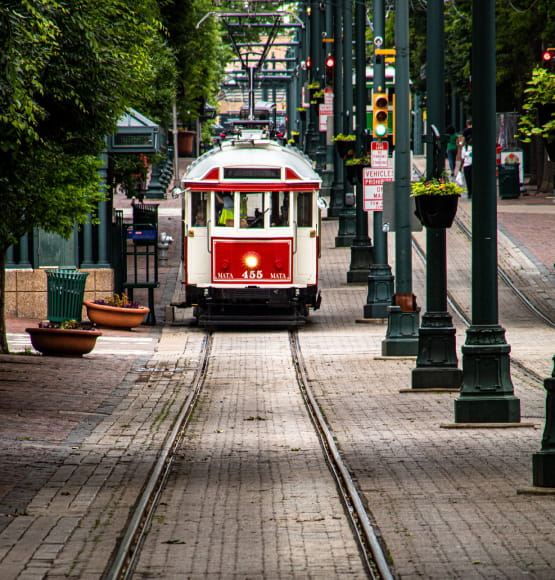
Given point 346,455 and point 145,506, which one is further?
point 346,455

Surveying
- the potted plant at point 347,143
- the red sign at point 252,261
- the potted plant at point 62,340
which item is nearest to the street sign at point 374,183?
the red sign at point 252,261

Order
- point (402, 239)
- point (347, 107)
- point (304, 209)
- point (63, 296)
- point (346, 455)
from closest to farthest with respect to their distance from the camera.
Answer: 1. point (346, 455)
2. point (402, 239)
3. point (63, 296)
4. point (304, 209)
5. point (347, 107)

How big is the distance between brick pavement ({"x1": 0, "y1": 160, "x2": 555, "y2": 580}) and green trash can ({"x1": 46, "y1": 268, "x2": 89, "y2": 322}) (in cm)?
152

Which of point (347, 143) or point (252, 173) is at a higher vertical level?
point (347, 143)

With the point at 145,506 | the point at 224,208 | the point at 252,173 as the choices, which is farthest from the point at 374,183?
the point at 145,506

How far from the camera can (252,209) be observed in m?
24.7

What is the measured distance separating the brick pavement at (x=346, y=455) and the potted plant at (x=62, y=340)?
1.06ft

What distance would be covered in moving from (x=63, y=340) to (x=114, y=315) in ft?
15.7

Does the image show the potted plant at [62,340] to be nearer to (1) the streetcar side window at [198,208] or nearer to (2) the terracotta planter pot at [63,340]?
(2) the terracotta planter pot at [63,340]

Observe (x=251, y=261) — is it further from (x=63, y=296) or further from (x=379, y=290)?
(x=63, y=296)

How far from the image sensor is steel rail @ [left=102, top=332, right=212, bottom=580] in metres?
7.46

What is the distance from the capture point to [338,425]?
1370 cm

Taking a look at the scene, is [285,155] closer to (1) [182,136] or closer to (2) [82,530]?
(2) [82,530]

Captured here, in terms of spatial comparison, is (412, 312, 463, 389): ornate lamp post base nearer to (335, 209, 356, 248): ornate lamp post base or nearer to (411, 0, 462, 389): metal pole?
(411, 0, 462, 389): metal pole
